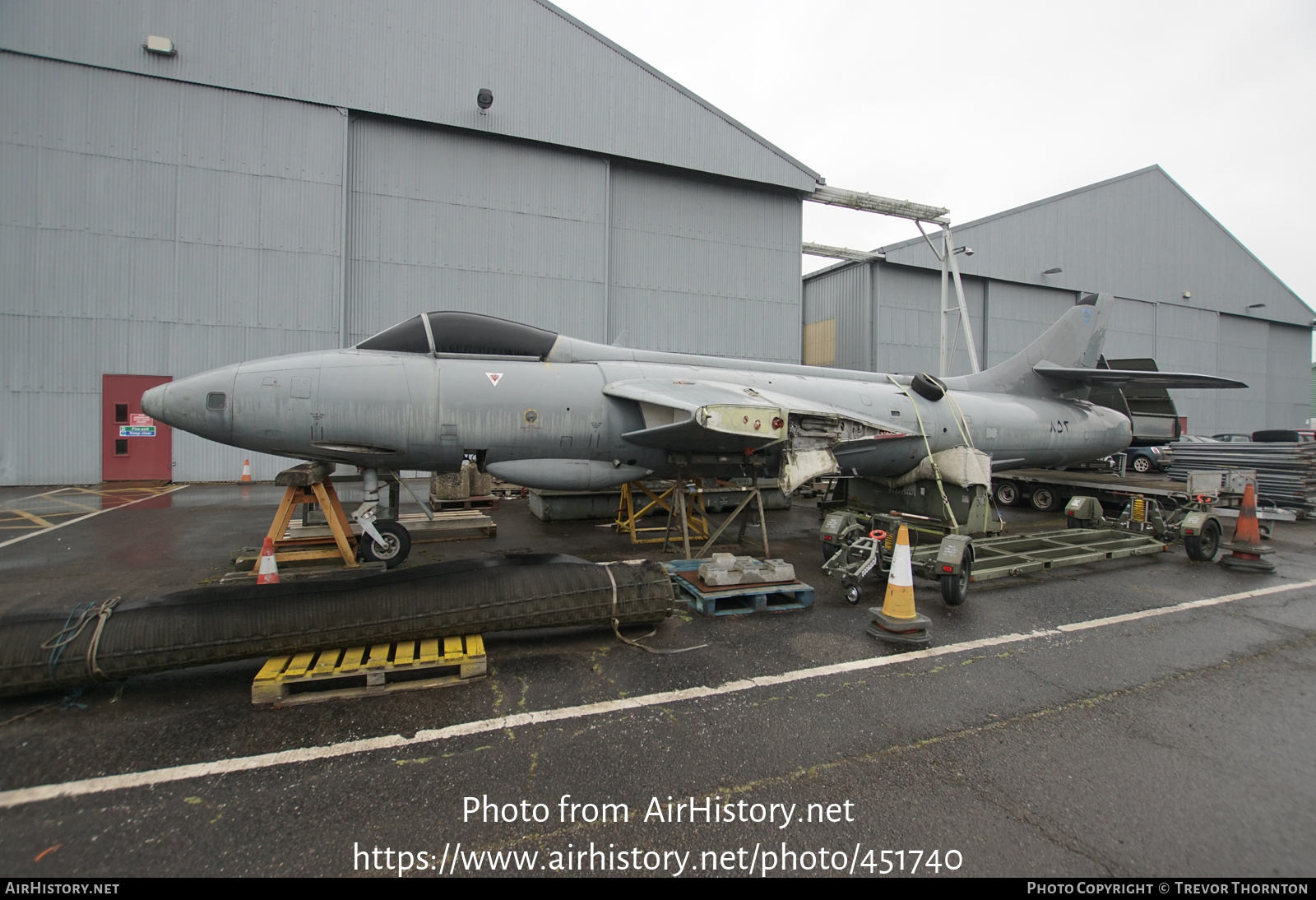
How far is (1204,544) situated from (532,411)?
31.1 feet

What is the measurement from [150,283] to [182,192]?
247 centimetres

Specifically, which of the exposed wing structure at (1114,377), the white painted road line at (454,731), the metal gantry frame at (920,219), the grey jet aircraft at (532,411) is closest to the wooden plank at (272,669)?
the white painted road line at (454,731)

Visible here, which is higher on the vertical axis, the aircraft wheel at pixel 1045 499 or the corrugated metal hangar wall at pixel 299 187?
the corrugated metal hangar wall at pixel 299 187

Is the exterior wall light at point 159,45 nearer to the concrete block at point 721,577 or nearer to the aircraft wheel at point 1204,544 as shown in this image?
the concrete block at point 721,577

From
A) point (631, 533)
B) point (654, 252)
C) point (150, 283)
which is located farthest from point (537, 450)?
point (150, 283)

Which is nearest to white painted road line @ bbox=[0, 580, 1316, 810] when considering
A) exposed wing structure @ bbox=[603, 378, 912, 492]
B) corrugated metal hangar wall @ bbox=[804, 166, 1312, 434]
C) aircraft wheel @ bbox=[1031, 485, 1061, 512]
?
exposed wing structure @ bbox=[603, 378, 912, 492]

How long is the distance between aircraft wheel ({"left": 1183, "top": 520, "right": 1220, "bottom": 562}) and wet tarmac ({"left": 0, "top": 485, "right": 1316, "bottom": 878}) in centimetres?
297

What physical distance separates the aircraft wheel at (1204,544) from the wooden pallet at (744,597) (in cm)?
635

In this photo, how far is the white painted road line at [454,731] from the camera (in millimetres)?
2650

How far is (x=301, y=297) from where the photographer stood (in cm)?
1449

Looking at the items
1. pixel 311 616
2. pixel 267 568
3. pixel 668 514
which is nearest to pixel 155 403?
pixel 267 568

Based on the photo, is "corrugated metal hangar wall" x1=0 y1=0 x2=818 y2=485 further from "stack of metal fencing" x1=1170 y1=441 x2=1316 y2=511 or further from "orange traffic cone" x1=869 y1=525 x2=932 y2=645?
"stack of metal fencing" x1=1170 y1=441 x2=1316 y2=511

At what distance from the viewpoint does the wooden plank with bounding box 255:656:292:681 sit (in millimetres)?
3428

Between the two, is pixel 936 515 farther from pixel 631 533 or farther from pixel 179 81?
pixel 179 81
